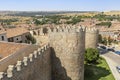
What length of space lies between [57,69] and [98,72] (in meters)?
12.1

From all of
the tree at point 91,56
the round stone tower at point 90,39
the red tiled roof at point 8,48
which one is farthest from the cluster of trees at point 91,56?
the red tiled roof at point 8,48

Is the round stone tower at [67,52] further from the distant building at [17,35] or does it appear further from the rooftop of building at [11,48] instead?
the distant building at [17,35]

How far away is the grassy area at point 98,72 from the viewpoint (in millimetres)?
28589

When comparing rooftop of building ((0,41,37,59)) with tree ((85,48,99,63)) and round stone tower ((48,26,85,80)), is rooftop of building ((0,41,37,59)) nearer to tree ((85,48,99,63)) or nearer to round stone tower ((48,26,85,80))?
round stone tower ((48,26,85,80))

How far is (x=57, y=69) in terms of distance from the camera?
2038 centimetres

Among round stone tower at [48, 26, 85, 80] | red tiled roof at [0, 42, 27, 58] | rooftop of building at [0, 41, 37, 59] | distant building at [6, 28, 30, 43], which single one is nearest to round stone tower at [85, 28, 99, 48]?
distant building at [6, 28, 30, 43]

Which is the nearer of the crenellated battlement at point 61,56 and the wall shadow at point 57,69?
the crenellated battlement at point 61,56

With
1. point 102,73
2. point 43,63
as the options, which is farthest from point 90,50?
point 43,63

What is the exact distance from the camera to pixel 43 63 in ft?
59.1

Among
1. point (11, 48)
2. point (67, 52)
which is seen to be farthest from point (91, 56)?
point (67, 52)

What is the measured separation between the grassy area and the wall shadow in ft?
26.6

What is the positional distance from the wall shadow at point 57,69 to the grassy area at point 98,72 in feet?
26.6

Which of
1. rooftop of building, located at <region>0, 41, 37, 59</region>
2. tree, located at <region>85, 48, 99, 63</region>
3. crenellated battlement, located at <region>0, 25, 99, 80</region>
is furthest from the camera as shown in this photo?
tree, located at <region>85, 48, 99, 63</region>

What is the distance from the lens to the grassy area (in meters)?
28.6
